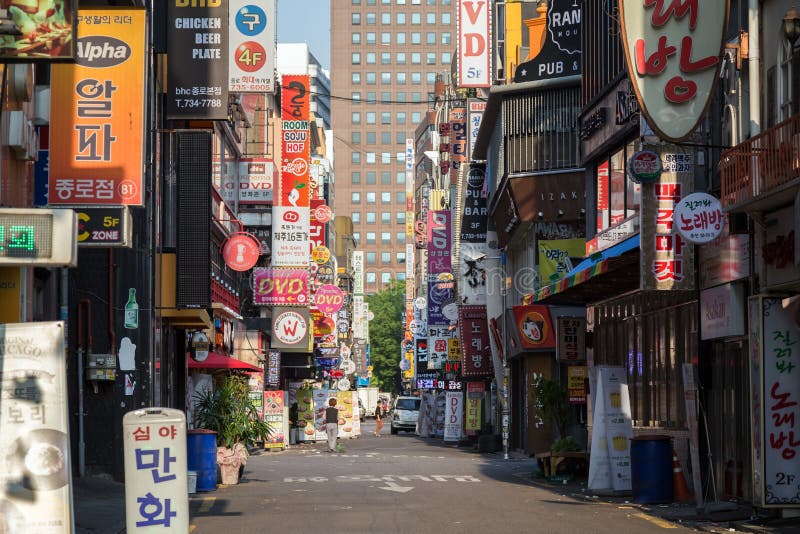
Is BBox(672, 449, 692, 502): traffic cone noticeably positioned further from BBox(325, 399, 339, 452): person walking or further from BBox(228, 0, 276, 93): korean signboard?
BBox(325, 399, 339, 452): person walking

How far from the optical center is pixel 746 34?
20328 millimetres

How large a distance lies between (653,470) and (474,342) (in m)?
35.7

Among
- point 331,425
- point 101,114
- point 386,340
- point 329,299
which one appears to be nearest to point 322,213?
point 329,299

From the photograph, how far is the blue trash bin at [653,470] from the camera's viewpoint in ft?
68.9

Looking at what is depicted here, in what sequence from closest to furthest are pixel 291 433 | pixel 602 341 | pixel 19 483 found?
pixel 19 483 → pixel 602 341 → pixel 291 433

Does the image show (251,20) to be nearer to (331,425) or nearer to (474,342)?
(331,425)

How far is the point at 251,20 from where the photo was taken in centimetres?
3097

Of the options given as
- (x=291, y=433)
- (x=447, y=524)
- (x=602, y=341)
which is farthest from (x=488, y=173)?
(x=447, y=524)

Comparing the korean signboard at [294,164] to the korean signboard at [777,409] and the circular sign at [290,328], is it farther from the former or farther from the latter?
the korean signboard at [777,409]

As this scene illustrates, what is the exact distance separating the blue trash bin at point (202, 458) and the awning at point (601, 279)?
7336 millimetres

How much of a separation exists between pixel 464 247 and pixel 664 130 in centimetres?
3873

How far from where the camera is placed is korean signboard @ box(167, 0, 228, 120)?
26766 mm

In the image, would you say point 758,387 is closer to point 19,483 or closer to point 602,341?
point 19,483

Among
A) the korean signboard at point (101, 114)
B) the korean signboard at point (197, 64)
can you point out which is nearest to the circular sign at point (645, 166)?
the korean signboard at point (101, 114)
